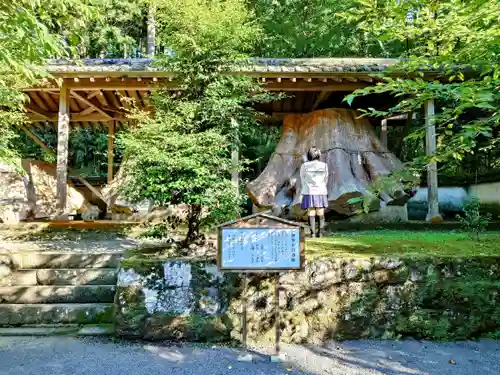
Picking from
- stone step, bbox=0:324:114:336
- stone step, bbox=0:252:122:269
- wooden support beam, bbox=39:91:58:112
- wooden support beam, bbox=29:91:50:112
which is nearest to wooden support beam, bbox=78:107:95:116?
wooden support beam, bbox=39:91:58:112

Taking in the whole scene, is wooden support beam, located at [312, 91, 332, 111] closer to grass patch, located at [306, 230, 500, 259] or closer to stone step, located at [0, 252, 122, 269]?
grass patch, located at [306, 230, 500, 259]

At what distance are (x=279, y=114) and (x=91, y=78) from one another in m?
4.15

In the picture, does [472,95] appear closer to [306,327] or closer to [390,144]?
[306,327]

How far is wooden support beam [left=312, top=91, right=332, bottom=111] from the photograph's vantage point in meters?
7.18

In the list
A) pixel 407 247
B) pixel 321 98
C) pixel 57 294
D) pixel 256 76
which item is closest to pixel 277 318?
pixel 407 247

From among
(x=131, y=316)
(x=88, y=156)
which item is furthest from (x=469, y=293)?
(x=88, y=156)

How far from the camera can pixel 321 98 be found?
292 inches

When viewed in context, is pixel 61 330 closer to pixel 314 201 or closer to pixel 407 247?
pixel 314 201

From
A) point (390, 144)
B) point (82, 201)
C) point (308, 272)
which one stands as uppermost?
point (390, 144)

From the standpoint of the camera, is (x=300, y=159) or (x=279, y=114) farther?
(x=279, y=114)

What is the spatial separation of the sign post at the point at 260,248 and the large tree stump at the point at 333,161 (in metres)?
3.72

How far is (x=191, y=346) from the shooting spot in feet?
10.6

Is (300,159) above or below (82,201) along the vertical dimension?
above

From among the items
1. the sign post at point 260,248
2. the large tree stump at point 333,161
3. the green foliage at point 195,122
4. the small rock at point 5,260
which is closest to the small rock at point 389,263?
the sign post at point 260,248
